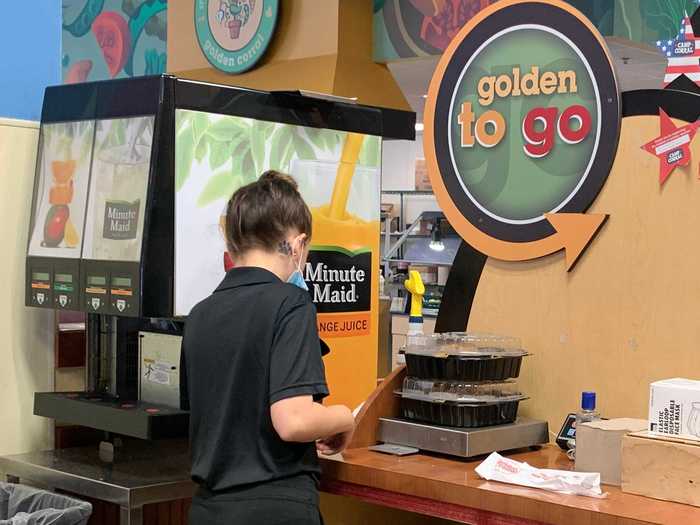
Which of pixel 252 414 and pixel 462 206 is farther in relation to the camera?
pixel 462 206

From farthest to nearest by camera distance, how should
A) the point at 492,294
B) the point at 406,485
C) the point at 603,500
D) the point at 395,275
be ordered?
the point at 395,275 → the point at 492,294 → the point at 406,485 → the point at 603,500

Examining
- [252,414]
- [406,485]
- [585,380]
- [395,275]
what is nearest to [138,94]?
[252,414]

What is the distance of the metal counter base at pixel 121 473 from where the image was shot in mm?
2646

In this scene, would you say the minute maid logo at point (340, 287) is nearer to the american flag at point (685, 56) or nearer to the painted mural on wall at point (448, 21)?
the american flag at point (685, 56)

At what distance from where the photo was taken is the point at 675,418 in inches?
84.7

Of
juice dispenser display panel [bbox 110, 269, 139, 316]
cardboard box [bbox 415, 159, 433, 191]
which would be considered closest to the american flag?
juice dispenser display panel [bbox 110, 269, 139, 316]

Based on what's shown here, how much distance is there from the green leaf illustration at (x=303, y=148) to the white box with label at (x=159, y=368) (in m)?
0.66

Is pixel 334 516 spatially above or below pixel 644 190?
below

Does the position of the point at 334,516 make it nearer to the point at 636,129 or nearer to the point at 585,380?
the point at 585,380

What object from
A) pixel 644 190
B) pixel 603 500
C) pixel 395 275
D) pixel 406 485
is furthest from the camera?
pixel 395 275

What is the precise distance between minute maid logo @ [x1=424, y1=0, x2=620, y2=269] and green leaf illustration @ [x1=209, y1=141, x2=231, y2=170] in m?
0.62

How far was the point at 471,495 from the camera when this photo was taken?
7.16 ft

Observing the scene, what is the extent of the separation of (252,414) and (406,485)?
44 centimetres

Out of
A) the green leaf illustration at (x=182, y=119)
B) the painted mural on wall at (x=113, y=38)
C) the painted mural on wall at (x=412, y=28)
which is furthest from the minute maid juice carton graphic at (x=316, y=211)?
the painted mural on wall at (x=113, y=38)
